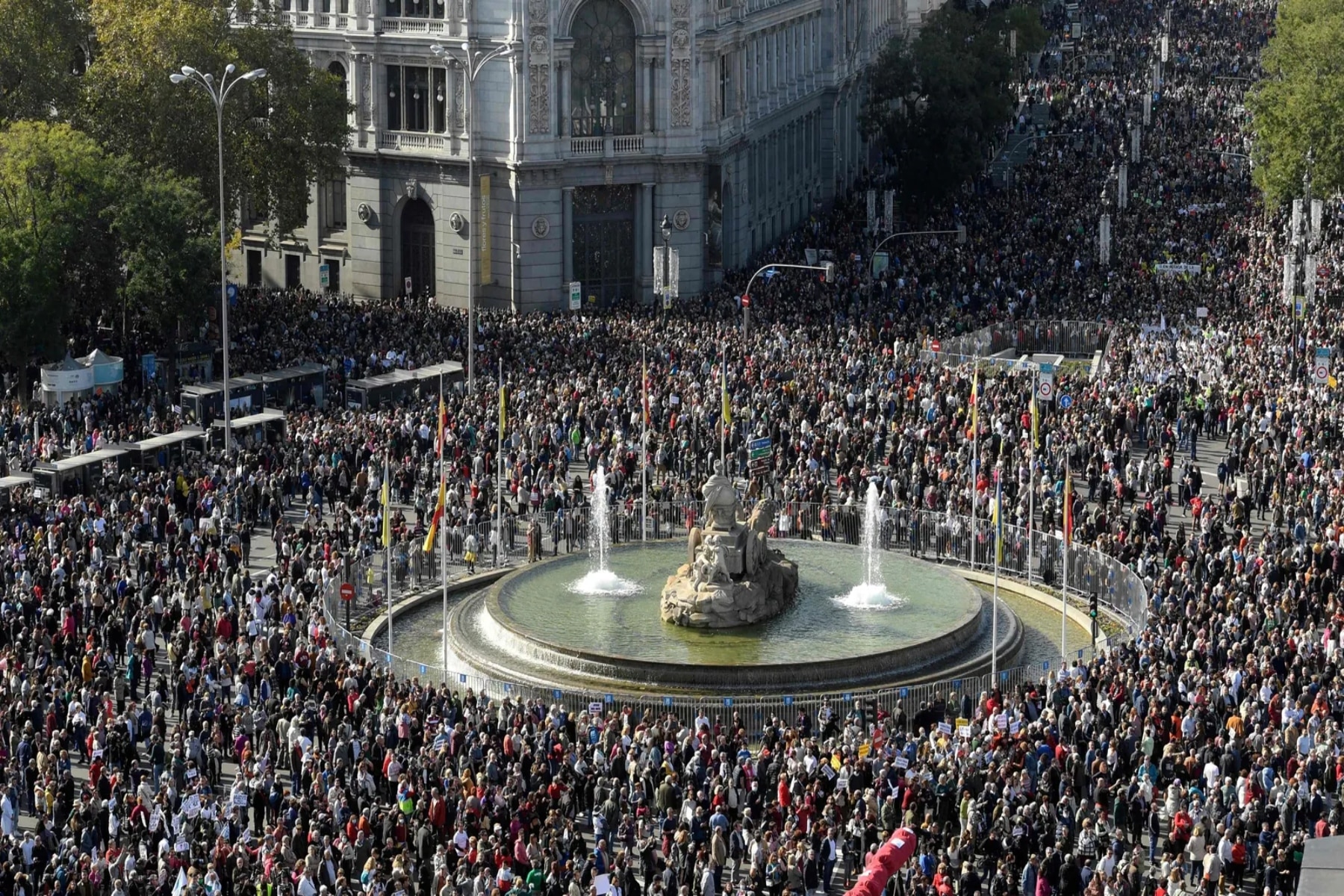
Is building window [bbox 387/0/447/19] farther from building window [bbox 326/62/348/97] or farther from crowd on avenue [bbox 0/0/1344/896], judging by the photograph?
crowd on avenue [bbox 0/0/1344/896]

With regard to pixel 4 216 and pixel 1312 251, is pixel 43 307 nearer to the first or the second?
pixel 4 216

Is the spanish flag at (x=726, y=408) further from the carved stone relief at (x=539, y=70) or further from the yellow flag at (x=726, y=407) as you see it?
the carved stone relief at (x=539, y=70)

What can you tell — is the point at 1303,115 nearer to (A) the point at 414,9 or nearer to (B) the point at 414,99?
(B) the point at 414,99

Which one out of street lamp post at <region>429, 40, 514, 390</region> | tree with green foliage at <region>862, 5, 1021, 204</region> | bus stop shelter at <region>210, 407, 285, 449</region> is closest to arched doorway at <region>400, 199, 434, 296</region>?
street lamp post at <region>429, 40, 514, 390</region>

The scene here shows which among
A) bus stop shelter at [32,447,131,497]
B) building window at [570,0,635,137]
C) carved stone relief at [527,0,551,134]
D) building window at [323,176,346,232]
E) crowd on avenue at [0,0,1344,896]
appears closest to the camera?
crowd on avenue at [0,0,1344,896]

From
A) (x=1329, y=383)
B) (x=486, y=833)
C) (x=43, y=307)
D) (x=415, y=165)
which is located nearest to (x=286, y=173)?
(x=415, y=165)

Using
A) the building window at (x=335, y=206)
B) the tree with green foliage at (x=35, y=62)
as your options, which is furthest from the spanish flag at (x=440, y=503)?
the building window at (x=335, y=206)
